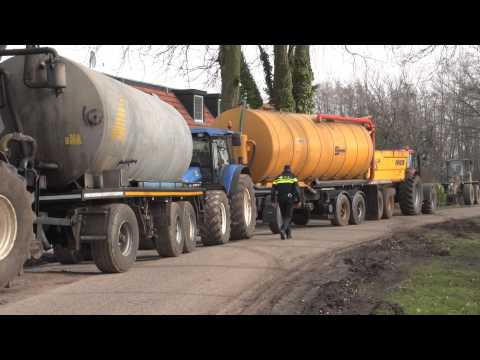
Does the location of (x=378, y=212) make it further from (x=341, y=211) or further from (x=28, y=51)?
(x=28, y=51)

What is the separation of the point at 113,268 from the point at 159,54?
17.5m

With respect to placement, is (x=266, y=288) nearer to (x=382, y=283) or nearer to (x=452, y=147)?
(x=382, y=283)

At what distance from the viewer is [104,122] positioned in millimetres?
12578

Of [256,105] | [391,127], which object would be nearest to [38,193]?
[256,105]

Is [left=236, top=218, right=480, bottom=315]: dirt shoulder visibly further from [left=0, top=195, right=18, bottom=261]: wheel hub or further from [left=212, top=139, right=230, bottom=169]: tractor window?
[left=212, top=139, right=230, bottom=169]: tractor window

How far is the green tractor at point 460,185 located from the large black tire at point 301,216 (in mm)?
20122

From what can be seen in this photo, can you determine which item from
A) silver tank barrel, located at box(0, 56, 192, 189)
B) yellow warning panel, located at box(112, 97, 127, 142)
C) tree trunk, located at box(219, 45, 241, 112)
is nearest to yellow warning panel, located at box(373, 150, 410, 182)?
tree trunk, located at box(219, 45, 241, 112)

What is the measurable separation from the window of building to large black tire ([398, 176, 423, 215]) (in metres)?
13.1

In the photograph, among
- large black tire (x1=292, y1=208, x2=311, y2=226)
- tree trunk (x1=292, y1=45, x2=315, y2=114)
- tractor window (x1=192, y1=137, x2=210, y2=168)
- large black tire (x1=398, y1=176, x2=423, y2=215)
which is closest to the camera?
tractor window (x1=192, y1=137, x2=210, y2=168)

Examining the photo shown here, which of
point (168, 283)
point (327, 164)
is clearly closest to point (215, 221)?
point (168, 283)

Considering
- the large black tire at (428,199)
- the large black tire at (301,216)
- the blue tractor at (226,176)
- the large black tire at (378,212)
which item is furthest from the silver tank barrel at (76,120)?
the large black tire at (428,199)

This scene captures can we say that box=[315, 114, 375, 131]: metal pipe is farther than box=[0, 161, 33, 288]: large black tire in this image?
Yes

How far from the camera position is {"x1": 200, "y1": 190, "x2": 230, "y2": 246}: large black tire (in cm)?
1820

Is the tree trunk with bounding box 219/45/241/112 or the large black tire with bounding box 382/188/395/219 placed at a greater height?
the tree trunk with bounding box 219/45/241/112
